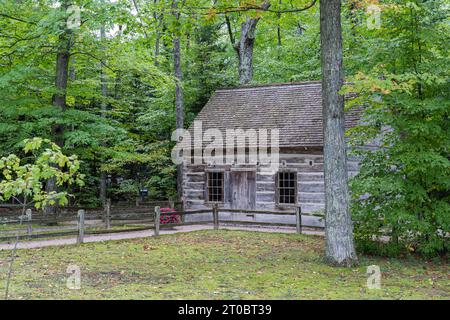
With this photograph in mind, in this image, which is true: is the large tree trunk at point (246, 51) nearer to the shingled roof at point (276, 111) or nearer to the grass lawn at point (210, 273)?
the shingled roof at point (276, 111)

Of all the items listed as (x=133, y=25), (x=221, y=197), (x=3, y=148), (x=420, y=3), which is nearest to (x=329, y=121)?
(x=420, y=3)

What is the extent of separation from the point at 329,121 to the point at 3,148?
19061 millimetres

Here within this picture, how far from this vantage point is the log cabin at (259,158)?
19109mm

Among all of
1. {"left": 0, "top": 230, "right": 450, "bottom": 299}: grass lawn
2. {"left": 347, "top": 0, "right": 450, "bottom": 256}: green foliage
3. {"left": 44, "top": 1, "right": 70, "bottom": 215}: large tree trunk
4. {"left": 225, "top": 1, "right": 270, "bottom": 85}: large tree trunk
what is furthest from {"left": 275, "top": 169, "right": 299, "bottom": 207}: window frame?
{"left": 44, "top": 1, "right": 70, "bottom": 215}: large tree trunk

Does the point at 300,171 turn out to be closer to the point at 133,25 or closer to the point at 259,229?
the point at 259,229

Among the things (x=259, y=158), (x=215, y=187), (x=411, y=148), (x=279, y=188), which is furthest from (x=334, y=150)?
(x=215, y=187)

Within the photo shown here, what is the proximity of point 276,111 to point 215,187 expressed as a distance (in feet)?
14.0

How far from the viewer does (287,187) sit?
1975cm

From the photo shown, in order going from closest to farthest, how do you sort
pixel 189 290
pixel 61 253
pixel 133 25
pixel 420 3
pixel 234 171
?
pixel 189 290
pixel 420 3
pixel 61 253
pixel 133 25
pixel 234 171

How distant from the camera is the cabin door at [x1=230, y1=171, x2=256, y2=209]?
20438mm

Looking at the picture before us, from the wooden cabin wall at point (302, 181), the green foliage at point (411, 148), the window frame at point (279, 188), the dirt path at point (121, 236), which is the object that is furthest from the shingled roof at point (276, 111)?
the green foliage at point (411, 148)

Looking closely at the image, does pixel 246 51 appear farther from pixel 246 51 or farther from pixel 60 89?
pixel 60 89

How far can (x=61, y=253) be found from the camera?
1312cm

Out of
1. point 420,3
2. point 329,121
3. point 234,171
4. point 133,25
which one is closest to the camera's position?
point 329,121
